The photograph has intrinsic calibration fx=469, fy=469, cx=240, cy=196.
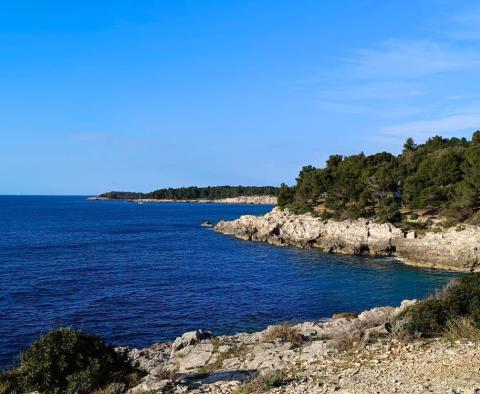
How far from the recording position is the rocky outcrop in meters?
55.1

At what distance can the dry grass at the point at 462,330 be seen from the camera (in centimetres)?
1441

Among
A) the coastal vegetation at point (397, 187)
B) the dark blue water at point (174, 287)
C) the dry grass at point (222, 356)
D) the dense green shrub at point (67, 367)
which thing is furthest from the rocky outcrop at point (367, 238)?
the dense green shrub at point (67, 367)

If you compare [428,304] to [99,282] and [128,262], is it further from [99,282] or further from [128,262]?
[128,262]

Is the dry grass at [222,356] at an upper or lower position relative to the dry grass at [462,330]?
lower

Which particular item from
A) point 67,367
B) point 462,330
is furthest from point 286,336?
point 67,367

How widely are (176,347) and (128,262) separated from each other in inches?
1537

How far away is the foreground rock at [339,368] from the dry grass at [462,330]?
0.51 meters

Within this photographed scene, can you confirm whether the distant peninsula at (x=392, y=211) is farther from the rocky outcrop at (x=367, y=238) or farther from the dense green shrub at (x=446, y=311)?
the dense green shrub at (x=446, y=311)

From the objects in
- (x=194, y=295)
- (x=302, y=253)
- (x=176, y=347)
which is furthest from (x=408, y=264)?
(x=176, y=347)

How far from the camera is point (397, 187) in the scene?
253 feet

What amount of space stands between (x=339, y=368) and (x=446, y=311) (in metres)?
5.94

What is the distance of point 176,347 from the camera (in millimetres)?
23312

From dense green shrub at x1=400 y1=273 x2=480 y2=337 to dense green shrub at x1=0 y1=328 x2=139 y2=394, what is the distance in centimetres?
968

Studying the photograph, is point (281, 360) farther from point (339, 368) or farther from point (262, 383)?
point (262, 383)
